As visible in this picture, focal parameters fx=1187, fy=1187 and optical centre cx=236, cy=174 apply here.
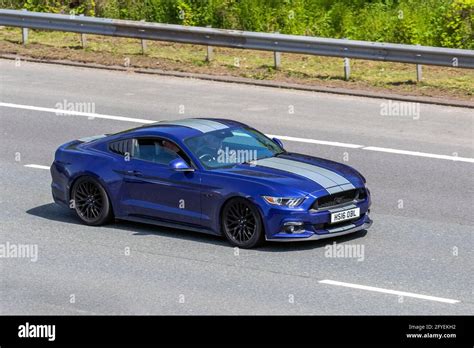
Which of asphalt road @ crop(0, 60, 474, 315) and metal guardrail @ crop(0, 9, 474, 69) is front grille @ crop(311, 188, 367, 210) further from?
metal guardrail @ crop(0, 9, 474, 69)

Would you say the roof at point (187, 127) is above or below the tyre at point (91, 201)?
above

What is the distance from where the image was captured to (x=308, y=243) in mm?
14695

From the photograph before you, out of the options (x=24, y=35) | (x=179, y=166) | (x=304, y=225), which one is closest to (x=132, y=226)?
(x=179, y=166)

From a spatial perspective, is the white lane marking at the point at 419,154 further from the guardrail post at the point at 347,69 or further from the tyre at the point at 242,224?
the tyre at the point at 242,224

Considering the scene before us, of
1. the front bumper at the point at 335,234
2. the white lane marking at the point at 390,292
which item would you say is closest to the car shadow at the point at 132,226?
the front bumper at the point at 335,234

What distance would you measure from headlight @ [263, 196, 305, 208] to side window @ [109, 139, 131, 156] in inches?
96.1

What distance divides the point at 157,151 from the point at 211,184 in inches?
45.2

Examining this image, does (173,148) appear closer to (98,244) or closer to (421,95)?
(98,244)

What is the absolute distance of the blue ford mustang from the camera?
14.2m

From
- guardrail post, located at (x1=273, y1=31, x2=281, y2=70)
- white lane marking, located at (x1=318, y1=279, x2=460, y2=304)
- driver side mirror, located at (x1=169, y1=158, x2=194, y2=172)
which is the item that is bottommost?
white lane marking, located at (x1=318, y1=279, x2=460, y2=304)

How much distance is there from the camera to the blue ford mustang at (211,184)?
14203 mm

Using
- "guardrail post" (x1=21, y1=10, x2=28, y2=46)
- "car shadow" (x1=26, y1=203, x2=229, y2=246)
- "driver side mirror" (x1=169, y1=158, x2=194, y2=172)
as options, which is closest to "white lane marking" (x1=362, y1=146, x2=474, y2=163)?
"car shadow" (x1=26, y1=203, x2=229, y2=246)

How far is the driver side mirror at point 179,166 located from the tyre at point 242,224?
0.77 meters

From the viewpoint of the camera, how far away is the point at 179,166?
14.8m
